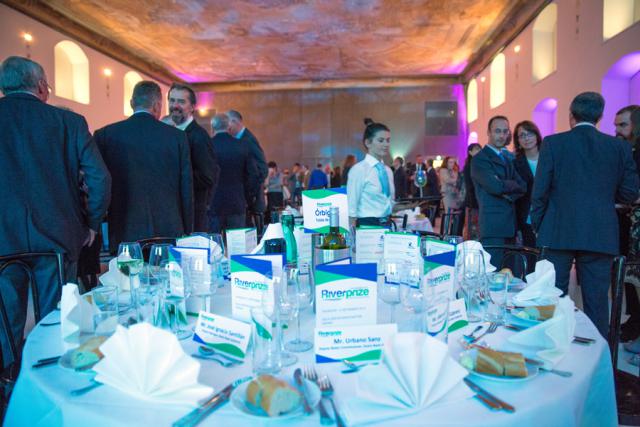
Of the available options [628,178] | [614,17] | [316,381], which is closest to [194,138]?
[316,381]

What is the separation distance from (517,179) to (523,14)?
699 cm

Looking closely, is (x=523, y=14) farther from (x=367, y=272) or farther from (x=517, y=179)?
(x=367, y=272)

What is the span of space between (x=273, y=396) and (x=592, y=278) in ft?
8.19

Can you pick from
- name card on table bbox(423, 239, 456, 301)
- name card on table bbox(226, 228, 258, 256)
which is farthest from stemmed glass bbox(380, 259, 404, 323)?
name card on table bbox(226, 228, 258, 256)

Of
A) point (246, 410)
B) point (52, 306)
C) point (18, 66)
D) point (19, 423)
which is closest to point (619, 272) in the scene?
point (246, 410)

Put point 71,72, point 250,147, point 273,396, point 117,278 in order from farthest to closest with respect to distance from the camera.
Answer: point 71,72 < point 250,147 < point 117,278 < point 273,396

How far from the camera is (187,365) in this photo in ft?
2.67

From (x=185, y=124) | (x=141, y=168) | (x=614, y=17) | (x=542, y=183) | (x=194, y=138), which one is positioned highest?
(x=614, y=17)

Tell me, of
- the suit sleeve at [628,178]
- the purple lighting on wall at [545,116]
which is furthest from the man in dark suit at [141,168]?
the purple lighting on wall at [545,116]

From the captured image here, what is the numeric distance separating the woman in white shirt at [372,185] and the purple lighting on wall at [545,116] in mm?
6626

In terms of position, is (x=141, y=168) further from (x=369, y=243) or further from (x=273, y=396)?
(x=273, y=396)

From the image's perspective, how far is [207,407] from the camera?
770 millimetres

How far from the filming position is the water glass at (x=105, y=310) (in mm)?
1134

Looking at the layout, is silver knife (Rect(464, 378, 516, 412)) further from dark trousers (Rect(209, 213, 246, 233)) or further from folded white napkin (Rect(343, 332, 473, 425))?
dark trousers (Rect(209, 213, 246, 233))
